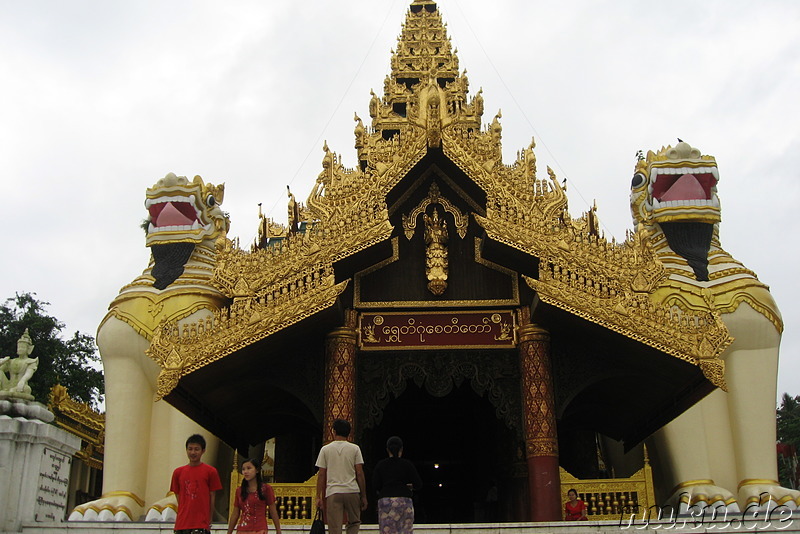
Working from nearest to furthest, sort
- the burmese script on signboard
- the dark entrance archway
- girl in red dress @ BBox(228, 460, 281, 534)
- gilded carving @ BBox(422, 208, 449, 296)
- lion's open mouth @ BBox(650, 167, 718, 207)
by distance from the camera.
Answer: girl in red dress @ BBox(228, 460, 281, 534) → the burmese script on signboard → gilded carving @ BBox(422, 208, 449, 296) → the dark entrance archway → lion's open mouth @ BBox(650, 167, 718, 207)

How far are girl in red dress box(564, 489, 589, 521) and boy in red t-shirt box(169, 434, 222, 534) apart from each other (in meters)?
5.02

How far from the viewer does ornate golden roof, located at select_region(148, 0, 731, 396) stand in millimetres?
9703

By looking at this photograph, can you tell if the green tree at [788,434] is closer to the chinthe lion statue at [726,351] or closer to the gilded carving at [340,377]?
the chinthe lion statue at [726,351]

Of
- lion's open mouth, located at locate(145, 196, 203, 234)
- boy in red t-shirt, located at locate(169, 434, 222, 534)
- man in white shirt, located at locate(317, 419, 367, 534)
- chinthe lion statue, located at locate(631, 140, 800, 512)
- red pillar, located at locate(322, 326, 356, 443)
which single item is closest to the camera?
boy in red t-shirt, located at locate(169, 434, 222, 534)

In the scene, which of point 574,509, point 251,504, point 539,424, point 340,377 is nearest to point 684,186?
point 539,424

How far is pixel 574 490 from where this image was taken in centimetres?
1003

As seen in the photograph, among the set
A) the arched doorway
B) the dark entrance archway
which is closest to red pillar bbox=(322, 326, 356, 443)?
the dark entrance archway

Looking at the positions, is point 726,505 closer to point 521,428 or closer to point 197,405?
point 521,428

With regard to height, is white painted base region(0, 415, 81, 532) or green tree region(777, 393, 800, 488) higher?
green tree region(777, 393, 800, 488)

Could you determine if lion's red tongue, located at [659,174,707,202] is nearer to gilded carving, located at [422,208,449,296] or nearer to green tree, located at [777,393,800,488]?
gilded carving, located at [422,208,449,296]

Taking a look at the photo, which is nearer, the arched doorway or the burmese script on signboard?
the burmese script on signboard

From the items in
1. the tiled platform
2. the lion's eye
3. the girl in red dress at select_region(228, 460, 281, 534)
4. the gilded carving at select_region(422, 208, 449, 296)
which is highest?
the lion's eye

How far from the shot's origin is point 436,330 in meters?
11.2

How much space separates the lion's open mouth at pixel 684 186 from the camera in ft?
44.9
